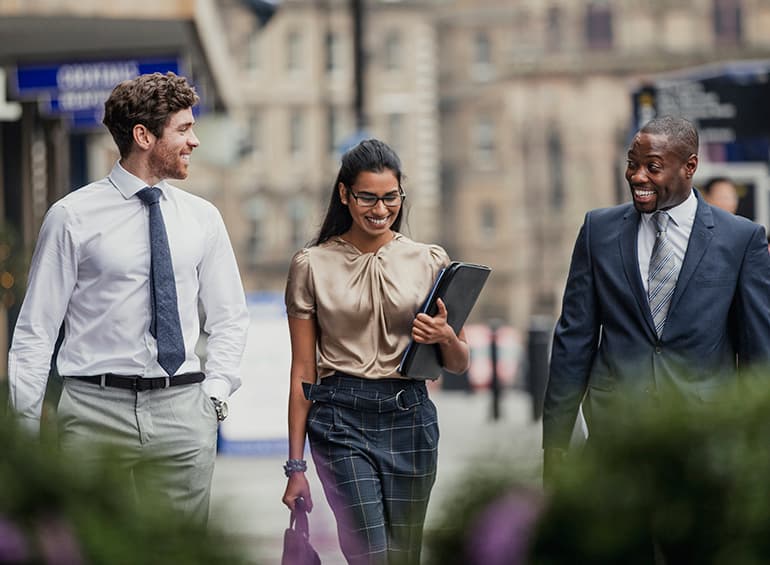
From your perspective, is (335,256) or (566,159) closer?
(335,256)

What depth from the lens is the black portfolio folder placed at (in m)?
4.33

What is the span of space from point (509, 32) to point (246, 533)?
92.7m

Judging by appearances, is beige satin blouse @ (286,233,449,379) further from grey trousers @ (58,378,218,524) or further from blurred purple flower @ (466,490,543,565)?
blurred purple flower @ (466,490,543,565)

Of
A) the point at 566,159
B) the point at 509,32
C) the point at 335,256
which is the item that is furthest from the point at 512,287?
the point at 335,256

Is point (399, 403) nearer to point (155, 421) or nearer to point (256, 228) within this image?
point (155, 421)

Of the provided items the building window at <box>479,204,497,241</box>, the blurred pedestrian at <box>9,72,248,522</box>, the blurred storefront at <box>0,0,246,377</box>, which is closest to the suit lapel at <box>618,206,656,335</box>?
the blurred pedestrian at <box>9,72,248,522</box>

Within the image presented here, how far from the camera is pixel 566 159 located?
275 ft

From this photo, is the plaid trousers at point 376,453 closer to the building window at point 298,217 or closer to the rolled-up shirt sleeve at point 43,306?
the rolled-up shirt sleeve at point 43,306

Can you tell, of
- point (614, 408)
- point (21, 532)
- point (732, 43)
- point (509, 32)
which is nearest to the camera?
point (21, 532)

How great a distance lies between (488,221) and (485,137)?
16.1 ft

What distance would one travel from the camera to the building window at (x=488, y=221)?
90.6m

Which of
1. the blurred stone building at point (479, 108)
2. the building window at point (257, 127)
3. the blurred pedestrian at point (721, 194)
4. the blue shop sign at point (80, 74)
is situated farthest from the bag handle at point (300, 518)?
the building window at point (257, 127)

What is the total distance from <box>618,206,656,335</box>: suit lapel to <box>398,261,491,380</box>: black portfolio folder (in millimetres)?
375

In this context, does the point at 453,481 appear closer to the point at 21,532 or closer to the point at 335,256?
the point at 21,532
